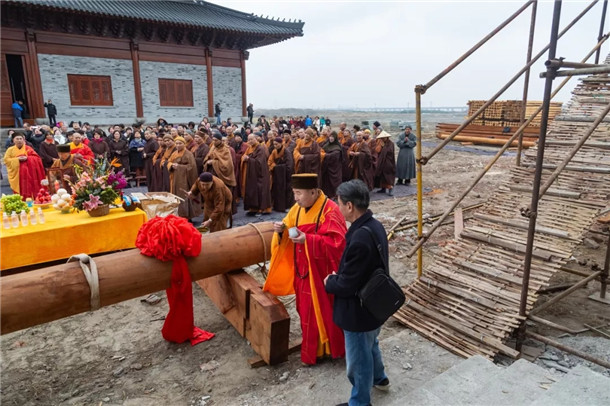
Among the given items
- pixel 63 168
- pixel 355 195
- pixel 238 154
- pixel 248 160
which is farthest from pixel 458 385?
pixel 238 154

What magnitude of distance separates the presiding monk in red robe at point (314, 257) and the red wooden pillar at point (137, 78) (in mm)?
16198

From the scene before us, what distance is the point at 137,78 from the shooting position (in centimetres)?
1753

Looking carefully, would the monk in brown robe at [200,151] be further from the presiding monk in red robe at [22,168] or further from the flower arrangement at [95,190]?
the flower arrangement at [95,190]

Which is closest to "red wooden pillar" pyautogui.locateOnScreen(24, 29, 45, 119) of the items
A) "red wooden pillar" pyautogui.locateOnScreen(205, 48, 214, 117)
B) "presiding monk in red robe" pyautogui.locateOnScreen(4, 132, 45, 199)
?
"red wooden pillar" pyautogui.locateOnScreen(205, 48, 214, 117)

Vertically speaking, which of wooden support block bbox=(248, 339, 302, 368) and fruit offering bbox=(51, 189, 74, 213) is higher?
fruit offering bbox=(51, 189, 74, 213)

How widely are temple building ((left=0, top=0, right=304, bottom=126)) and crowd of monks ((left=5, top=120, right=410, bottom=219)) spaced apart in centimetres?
571

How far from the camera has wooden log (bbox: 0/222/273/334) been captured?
9.94 ft

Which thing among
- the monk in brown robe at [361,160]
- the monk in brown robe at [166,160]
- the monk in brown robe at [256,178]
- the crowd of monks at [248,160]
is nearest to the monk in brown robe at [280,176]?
the crowd of monks at [248,160]

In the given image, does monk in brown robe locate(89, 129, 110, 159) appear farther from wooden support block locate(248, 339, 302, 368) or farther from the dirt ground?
wooden support block locate(248, 339, 302, 368)

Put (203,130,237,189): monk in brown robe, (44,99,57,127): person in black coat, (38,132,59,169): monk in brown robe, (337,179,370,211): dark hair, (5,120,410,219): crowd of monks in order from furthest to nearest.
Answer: (44,99,57,127): person in black coat, (38,132,59,169): monk in brown robe, (5,120,410,219): crowd of monks, (203,130,237,189): monk in brown robe, (337,179,370,211): dark hair

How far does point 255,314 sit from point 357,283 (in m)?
1.46

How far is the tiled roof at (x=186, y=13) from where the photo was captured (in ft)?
49.7

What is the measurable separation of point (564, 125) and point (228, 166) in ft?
18.5

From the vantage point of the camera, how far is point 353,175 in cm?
1182
